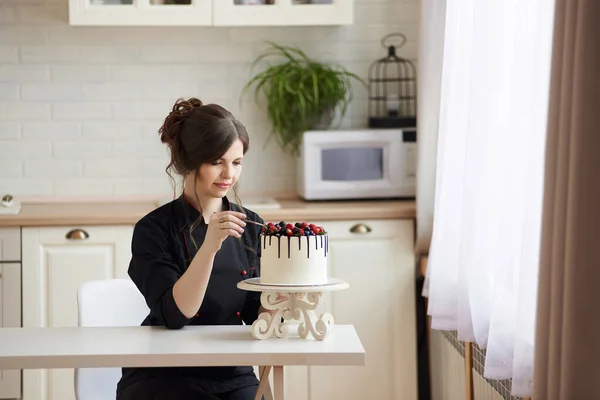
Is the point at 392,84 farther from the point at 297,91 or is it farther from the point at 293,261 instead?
the point at 293,261

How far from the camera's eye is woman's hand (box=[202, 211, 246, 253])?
2.07m

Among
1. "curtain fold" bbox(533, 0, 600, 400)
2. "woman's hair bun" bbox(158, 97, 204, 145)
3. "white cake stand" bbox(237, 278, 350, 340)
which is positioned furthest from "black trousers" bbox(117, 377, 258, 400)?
"curtain fold" bbox(533, 0, 600, 400)

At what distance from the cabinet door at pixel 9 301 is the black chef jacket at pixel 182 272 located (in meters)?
1.28

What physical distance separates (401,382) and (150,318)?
5.03 feet

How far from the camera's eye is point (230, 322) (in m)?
2.44

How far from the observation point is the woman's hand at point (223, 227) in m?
2.07

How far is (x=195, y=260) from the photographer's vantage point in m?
2.15

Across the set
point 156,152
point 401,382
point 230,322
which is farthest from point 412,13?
point 230,322

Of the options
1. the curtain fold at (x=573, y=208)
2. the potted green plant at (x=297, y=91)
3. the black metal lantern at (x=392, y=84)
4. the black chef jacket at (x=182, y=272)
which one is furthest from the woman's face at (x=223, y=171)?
the black metal lantern at (x=392, y=84)

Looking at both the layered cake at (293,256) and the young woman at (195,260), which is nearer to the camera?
the layered cake at (293,256)

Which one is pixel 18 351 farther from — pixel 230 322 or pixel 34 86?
pixel 34 86

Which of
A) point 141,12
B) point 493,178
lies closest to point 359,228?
point 141,12

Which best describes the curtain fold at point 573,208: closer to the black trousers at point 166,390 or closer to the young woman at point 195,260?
the young woman at point 195,260

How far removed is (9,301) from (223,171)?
1.59 metres
